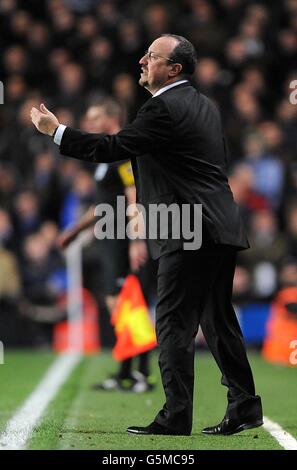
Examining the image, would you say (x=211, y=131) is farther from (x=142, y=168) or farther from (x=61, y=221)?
(x=61, y=221)

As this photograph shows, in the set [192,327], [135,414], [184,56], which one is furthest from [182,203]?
[135,414]

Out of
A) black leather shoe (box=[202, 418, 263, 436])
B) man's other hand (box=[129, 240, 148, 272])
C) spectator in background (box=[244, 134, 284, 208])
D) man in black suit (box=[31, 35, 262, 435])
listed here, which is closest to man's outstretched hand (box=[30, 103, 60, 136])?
man in black suit (box=[31, 35, 262, 435])

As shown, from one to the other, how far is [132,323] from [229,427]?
287 centimetres

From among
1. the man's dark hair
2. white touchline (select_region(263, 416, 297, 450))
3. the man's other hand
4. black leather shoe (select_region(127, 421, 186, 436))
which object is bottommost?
white touchline (select_region(263, 416, 297, 450))

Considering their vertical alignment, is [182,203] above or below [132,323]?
above

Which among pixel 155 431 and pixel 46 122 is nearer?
pixel 46 122

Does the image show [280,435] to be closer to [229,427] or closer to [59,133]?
[229,427]

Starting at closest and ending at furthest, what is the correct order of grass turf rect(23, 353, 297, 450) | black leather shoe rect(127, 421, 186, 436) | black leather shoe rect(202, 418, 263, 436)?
grass turf rect(23, 353, 297, 450)
black leather shoe rect(127, 421, 186, 436)
black leather shoe rect(202, 418, 263, 436)

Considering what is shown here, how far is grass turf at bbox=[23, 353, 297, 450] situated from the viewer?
519cm

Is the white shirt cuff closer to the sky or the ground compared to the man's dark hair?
closer to the ground

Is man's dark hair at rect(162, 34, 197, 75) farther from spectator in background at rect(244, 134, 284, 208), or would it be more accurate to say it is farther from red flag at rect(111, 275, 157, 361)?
spectator in background at rect(244, 134, 284, 208)

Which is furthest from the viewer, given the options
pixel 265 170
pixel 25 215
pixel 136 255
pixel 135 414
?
pixel 25 215

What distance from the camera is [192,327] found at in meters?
5.57
